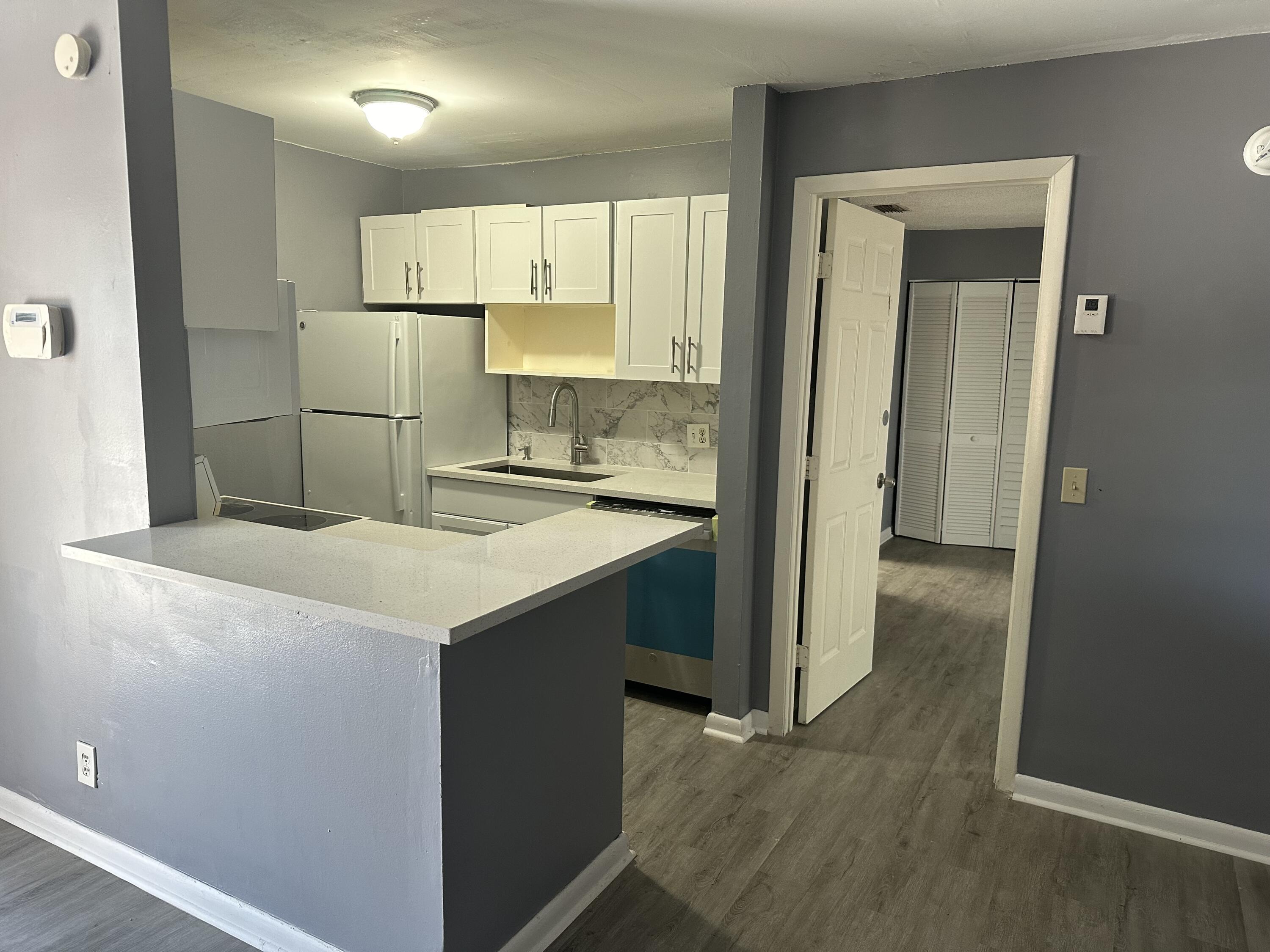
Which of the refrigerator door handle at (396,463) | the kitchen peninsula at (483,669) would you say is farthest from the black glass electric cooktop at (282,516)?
the refrigerator door handle at (396,463)

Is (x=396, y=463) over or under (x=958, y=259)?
under

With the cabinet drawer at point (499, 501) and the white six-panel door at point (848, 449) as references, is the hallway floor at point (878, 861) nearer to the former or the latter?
the white six-panel door at point (848, 449)

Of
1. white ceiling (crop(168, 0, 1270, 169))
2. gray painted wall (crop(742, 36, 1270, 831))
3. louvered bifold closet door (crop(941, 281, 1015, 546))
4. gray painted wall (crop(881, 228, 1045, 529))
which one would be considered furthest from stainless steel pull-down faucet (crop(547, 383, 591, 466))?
louvered bifold closet door (crop(941, 281, 1015, 546))

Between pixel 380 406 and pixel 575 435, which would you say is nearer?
pixel 380 406

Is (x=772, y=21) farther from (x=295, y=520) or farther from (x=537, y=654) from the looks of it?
(x=295, y=520)

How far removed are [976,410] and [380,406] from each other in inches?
165

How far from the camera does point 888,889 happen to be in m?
2.44

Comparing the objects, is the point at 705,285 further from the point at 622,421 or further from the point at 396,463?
the point at 396,463

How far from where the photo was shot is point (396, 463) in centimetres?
411

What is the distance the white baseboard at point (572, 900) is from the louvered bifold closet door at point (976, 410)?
455 centimetres

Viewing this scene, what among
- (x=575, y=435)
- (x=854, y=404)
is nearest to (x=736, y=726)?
(x=854, y=404)

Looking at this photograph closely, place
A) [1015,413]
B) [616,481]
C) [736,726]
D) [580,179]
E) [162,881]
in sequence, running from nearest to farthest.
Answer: [162,881]
[736,726]
[616,481]
[580,179]
[1015,413]

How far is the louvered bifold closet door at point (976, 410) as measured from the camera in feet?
19.9

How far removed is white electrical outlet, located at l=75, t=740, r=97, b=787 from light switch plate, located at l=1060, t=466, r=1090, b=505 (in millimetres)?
2911
